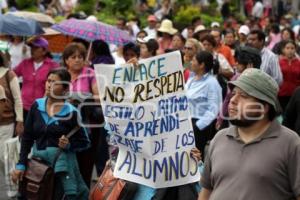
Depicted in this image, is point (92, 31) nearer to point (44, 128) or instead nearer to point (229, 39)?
point (229, 39)

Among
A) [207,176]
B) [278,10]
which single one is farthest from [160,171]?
[278,10]

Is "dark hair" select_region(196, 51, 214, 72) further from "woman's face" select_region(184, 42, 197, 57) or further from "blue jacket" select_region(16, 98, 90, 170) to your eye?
"blue jacket" select_region(16, 98, 90, 170)

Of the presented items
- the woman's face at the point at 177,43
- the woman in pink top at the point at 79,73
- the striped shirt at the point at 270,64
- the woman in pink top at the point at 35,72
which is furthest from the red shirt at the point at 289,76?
the woman in pink top at the point at 79,73

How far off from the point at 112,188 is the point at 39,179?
0.82 metres

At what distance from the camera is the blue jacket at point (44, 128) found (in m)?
7.44

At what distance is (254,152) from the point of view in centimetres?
501

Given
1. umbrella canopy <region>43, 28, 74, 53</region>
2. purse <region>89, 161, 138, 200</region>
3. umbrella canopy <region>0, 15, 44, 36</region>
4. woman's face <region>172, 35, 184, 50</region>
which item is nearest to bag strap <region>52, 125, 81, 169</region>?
purse <region>89, 161, 138, 200</region>

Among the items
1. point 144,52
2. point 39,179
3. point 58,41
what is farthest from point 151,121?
point 58,41

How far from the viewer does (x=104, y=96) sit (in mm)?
6820

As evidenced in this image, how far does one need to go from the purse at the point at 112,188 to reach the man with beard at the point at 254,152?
4.76 ft

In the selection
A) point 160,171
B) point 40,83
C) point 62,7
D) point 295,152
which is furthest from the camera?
point 62,7

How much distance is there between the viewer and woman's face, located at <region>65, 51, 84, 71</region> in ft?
29.6

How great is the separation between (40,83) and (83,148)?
95.8 inches

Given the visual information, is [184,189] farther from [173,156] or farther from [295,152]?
[295,152]
